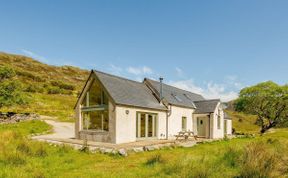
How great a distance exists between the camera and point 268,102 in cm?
3278

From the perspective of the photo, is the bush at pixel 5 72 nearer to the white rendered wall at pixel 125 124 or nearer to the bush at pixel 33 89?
the bush at pixel 33 89

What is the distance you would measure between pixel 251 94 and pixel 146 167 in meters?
30.3

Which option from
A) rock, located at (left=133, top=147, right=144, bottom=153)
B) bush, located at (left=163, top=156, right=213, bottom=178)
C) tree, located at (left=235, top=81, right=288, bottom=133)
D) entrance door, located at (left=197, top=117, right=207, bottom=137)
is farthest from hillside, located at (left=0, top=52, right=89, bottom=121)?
bush, located at (left=163, top=156, right=213, bottom=178)

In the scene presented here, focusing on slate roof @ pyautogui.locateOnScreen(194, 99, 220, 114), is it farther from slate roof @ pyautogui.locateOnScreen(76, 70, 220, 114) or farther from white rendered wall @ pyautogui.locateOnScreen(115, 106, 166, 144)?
white rendered wall @ pyautogui.locateOnScreen(115, 106, 166, 144)

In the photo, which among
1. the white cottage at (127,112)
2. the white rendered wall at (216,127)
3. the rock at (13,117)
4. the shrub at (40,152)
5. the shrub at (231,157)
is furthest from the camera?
the rock at (13,117)

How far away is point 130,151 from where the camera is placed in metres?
12.7

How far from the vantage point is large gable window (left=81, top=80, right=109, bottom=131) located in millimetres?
17125

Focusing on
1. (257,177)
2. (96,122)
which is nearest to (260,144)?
(257,177)

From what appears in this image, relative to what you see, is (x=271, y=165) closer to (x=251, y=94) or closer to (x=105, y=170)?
(x=105, y=170)

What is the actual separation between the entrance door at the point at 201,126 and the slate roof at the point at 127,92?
22.9ft

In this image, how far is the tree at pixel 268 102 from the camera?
106 feet

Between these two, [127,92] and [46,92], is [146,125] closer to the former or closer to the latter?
[127,92]

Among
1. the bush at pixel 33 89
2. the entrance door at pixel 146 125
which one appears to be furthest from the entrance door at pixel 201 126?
the bush at pixel 33 89

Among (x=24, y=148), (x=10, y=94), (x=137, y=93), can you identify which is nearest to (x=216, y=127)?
(x=137, y=93)
